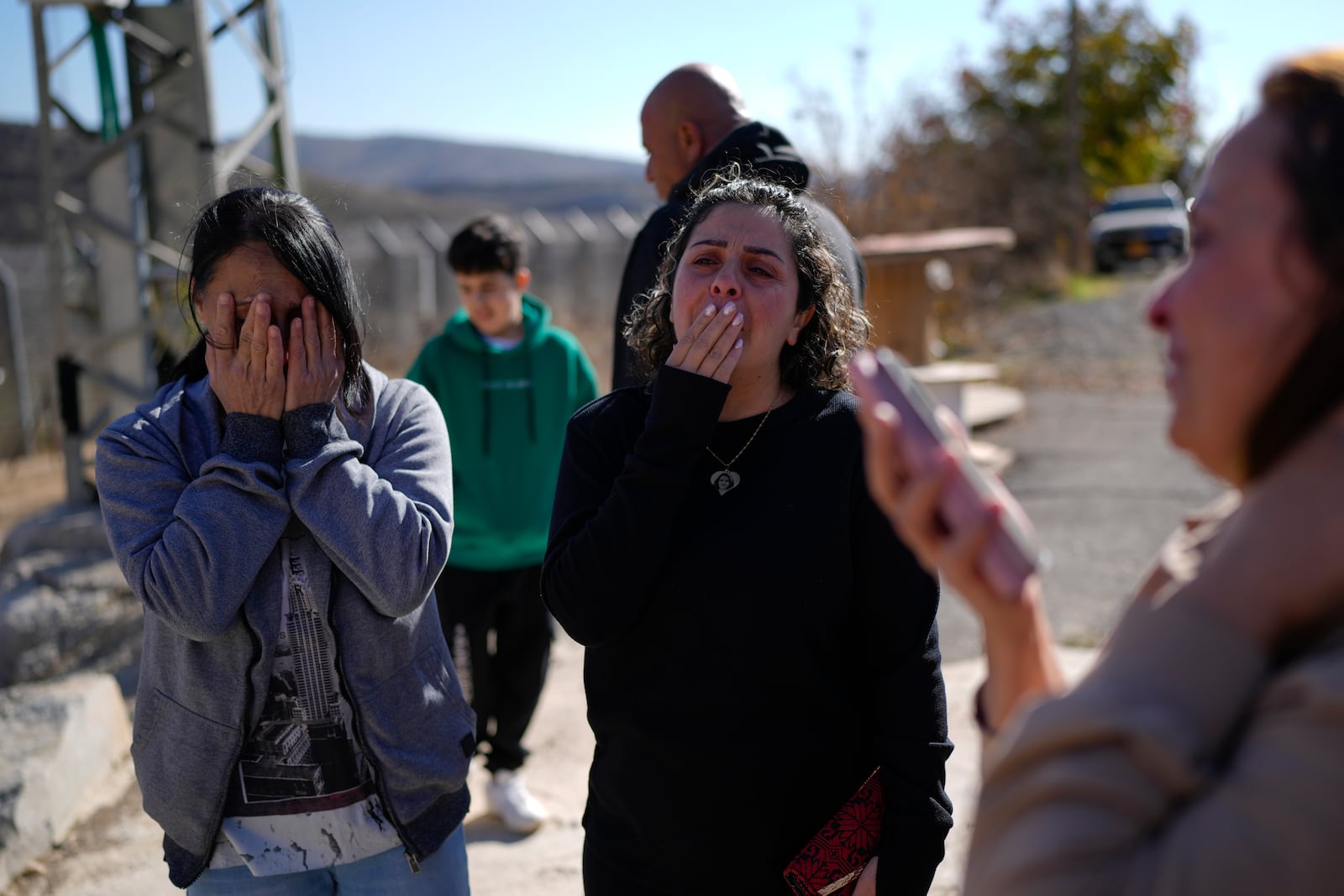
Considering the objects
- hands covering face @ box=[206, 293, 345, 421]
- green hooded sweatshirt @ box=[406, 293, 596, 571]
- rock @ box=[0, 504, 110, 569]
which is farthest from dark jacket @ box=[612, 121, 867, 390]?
rock @ box=[0, 504, 110, 569]

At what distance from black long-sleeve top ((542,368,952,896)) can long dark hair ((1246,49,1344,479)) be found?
1.03 metres

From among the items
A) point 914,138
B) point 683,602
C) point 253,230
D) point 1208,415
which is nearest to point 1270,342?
point 1208,415

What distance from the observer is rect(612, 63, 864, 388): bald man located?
110 inches

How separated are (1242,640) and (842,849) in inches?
45.5

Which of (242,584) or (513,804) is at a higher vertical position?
(242,584)

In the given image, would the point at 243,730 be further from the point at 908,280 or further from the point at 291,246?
the point at 908,280

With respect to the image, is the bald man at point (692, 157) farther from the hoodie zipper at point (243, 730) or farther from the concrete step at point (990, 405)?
the concrete step at point (990, 405)

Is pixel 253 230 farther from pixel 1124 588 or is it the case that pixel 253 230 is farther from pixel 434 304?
pixel 434 304

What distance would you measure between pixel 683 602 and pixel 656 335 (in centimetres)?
63

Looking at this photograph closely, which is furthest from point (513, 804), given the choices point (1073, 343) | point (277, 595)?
point (1073, 343)

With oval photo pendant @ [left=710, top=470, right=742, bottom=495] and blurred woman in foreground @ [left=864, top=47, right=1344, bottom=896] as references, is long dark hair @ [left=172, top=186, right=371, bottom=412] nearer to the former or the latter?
oval photo pendant @ [left=710, top=470, right=742, bottom=495]

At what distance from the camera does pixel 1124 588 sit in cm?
612

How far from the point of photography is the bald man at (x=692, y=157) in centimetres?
279

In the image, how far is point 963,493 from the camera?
0.97 metres
